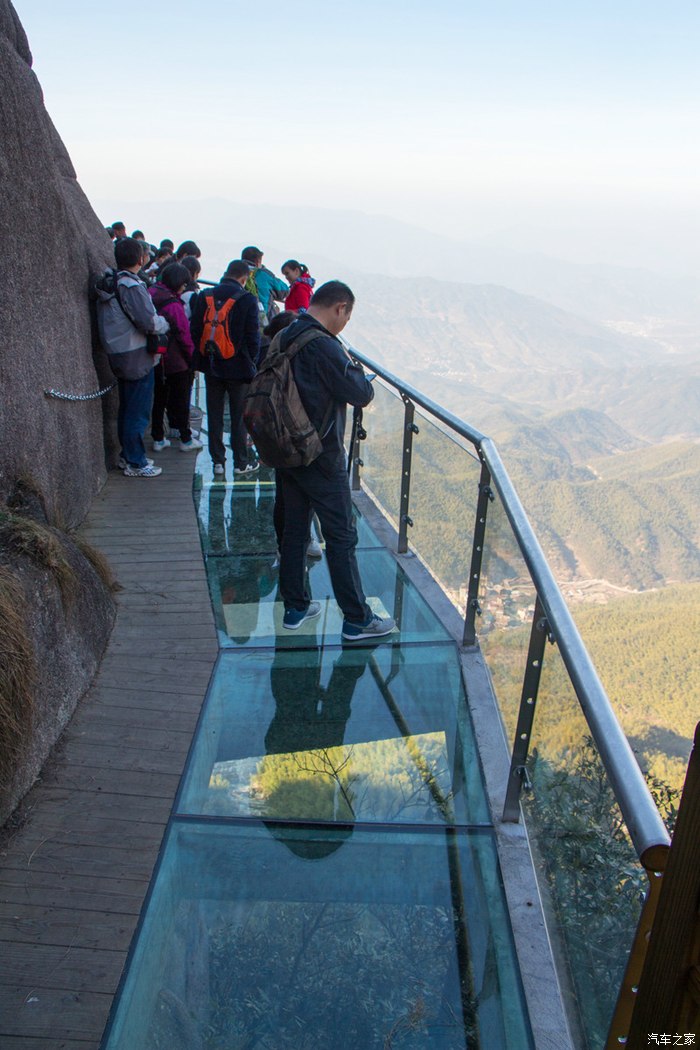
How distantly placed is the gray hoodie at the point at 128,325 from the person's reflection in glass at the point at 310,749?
127 inches

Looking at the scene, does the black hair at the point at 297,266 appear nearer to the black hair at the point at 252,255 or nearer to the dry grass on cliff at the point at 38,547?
the black hair at the point at 252,255

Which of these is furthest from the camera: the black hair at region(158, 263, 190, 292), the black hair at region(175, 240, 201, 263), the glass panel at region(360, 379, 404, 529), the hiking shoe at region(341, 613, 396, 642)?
the black hair at region(175, 240, 201, 263)

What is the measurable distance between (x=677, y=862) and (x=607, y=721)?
2.04 feet

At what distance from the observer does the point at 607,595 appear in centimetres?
11306

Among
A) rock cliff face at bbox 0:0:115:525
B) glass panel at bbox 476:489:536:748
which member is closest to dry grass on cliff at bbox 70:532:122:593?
rock cliff face at bbox 0:0:115:525

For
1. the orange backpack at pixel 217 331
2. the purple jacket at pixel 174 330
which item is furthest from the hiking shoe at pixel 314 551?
the purple jacket at pixel 174 330

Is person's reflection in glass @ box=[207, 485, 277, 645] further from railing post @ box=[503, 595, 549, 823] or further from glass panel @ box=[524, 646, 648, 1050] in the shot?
glass panel @ box=[524, 646, 648, 1050]

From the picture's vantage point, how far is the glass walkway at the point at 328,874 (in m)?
2.20

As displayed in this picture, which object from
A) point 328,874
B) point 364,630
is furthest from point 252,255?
point 328,874

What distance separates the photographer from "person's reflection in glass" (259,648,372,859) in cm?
297

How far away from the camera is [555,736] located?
2271 millimetres

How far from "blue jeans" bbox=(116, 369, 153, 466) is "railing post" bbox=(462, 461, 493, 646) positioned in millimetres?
3721

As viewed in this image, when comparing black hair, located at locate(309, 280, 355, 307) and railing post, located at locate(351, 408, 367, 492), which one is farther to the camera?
railing post, located at locate(351, 408, 367, 492)

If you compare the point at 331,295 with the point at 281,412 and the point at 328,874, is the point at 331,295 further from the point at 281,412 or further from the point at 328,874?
the point at 328,874
